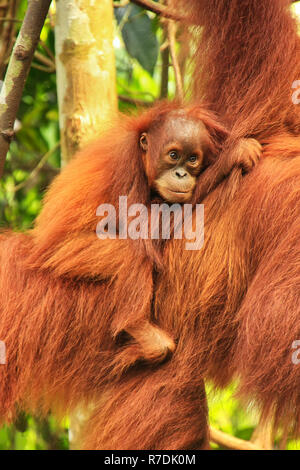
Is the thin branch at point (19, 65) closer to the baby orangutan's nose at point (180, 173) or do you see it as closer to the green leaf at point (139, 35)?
the baby orangutan's nose at point (180, 173)

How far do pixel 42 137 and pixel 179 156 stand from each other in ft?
8.72

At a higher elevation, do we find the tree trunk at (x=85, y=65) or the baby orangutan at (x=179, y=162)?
the tree trunk at (x=85, y=65)

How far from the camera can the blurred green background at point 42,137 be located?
4117 mm

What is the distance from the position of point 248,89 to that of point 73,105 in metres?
0.93

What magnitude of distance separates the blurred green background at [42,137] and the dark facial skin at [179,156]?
1353 millimetres

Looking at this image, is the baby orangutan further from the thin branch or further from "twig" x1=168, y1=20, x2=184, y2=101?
"twig" x1=168, y1=20, x2=184, y2=101

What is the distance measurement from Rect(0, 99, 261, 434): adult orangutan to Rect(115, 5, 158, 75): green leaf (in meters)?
1.30

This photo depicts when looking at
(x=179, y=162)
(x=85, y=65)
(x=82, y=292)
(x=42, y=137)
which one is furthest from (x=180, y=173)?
(x=42, y=137)

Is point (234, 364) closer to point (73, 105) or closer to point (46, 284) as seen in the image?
point (46, 284)

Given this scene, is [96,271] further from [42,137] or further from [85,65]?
[42,137]

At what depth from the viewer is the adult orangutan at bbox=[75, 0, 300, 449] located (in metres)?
2.55

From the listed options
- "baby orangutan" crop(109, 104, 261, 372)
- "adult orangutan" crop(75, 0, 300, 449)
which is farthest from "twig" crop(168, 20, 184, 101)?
"baby orangutan" crop(109, 104, 261, 372)

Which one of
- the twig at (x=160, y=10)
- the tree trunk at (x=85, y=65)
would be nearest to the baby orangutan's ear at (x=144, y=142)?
the tree trunk at (x=85, y=65)

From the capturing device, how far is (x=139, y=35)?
410cm
